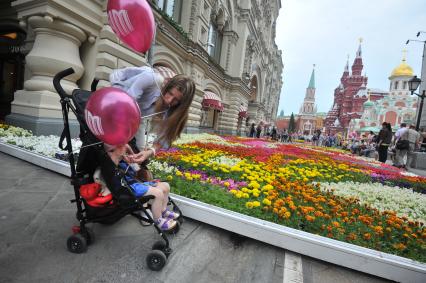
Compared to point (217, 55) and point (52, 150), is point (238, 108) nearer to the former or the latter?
point (217, 55)

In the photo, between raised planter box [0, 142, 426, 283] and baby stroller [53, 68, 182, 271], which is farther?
raised planter box [0, 142, 426, 283]

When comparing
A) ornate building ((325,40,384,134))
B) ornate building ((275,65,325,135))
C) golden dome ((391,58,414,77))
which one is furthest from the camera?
ornate building ((275,65,325,135))

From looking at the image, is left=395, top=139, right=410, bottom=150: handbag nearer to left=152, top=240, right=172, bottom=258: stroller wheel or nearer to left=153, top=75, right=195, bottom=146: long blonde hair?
left=153, top=75, right=195, bottom=146: long blonde hair

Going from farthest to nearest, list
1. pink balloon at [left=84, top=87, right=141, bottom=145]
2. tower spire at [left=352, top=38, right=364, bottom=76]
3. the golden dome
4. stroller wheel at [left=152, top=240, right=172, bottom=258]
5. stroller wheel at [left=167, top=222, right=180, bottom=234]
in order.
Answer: tower spire at [left=352, top=38, right=364, bottom=76]
the golden dome
stroller wheel at [left=167, top=222, right=180, bottom=234]
stroller wheel at [left=152, top=240, right=172, bottom=258]
pink balloon at [left=84, top=87, right=141, bottom=145]

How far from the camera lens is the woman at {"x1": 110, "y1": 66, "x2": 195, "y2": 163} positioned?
2.03 m

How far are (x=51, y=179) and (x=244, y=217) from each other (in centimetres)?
294

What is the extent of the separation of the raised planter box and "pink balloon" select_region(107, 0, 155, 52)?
1760mm

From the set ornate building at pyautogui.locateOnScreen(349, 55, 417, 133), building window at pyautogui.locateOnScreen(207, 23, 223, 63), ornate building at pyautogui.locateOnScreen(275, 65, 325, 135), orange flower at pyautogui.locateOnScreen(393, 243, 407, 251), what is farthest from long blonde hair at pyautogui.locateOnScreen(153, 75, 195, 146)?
ornate building at pyautogui.locateOnScreen(275, 65, 325, 135)

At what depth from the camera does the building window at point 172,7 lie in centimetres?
1318

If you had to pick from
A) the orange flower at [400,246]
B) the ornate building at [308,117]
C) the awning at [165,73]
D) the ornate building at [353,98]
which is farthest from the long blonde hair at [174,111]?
the ornate building at [308,117]

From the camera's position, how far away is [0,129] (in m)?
5.70

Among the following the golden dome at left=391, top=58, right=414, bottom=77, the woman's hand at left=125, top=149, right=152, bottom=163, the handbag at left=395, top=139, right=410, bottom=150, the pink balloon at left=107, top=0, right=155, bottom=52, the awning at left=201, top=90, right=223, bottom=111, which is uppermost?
the golden dome at left=391, top=58, right=414, bottom=77

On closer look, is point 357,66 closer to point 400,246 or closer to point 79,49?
point 79,49

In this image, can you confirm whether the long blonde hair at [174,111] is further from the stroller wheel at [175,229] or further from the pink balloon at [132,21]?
the stroller wheel at [175,229]
